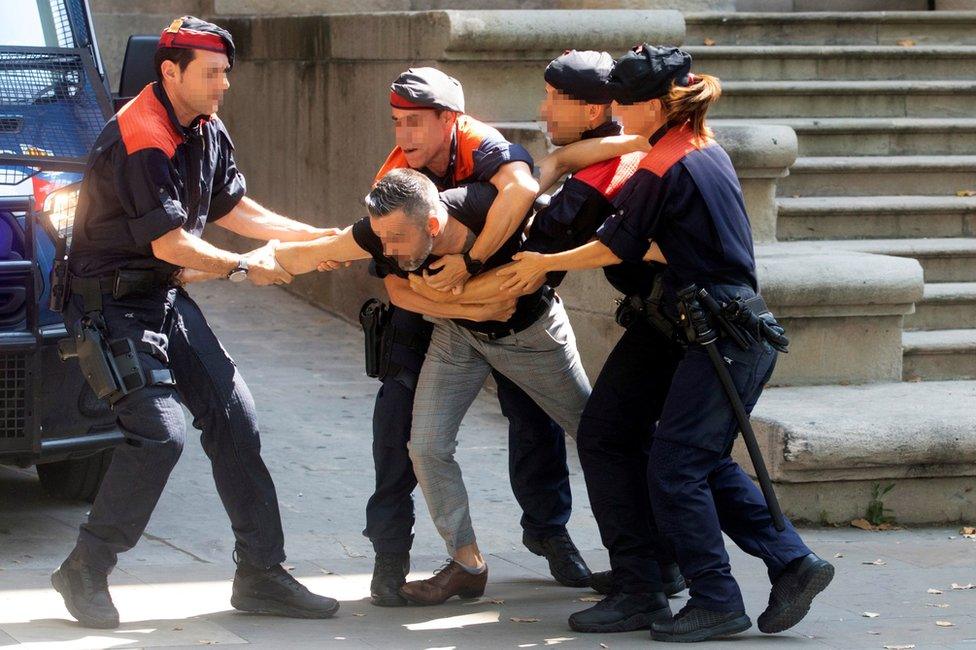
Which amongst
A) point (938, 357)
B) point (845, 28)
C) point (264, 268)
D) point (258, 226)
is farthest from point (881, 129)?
point (264, 268)

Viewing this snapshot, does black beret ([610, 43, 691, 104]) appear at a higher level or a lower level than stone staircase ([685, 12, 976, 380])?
higher

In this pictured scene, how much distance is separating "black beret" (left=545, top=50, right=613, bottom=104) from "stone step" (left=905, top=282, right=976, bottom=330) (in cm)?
331

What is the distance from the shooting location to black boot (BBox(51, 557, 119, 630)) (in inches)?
185

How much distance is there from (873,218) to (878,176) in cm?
48

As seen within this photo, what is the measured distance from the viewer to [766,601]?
519 centimetres

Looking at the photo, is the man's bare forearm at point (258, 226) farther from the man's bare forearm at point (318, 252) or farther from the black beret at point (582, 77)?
the black beret at point (582, 77)

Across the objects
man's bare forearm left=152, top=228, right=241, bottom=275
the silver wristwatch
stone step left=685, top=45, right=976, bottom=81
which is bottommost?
the silver wristwatch

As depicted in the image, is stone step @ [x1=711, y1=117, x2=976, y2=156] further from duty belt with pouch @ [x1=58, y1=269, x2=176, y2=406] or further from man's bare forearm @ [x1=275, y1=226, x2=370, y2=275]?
duty belt with pouch @ [x1=58, y1=269, x2=176, y2=406]

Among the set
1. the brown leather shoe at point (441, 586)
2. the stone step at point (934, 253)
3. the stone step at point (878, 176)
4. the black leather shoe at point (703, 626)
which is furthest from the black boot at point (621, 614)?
the stone step at point (878, 176)

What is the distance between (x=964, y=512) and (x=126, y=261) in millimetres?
3570

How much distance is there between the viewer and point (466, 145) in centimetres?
488

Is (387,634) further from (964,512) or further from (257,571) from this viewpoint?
(964,512)

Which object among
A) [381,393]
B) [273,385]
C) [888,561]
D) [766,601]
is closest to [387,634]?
[381,393]

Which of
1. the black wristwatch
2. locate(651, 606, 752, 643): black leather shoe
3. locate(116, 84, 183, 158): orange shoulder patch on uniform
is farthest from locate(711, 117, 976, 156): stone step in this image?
locate(116, 84, 183, 158): orange shoulder patch on uniform
